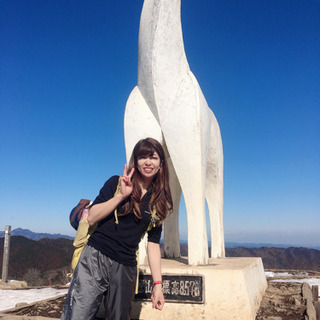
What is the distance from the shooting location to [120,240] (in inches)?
92.0

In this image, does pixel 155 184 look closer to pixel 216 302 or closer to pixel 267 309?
pixel 216 302

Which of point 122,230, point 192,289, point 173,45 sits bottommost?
point 192,289

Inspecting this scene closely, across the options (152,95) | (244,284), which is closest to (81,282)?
(244,284)

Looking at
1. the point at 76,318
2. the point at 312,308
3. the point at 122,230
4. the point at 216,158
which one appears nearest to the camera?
the point at 76,318

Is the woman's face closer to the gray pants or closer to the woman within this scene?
the woman

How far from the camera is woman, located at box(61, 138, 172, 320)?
223cm

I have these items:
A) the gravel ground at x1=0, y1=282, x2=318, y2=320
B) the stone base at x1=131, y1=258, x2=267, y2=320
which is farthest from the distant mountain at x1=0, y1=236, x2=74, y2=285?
the stone base at x1=131, y1=258, x2=267, y2=320

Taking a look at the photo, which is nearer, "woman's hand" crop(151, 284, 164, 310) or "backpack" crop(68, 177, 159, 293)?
"backpack" crop(68, 177, 159, 293)

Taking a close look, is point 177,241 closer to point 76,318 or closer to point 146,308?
point 146,308

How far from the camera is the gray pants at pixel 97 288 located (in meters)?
2.22

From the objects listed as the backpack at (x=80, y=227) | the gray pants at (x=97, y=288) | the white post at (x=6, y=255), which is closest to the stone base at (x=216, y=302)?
the gray pants at (x=97, y=288)

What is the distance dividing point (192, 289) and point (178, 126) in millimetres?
2178

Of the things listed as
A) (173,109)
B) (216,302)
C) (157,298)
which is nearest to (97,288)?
(157,298)

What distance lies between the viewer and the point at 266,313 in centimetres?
456
